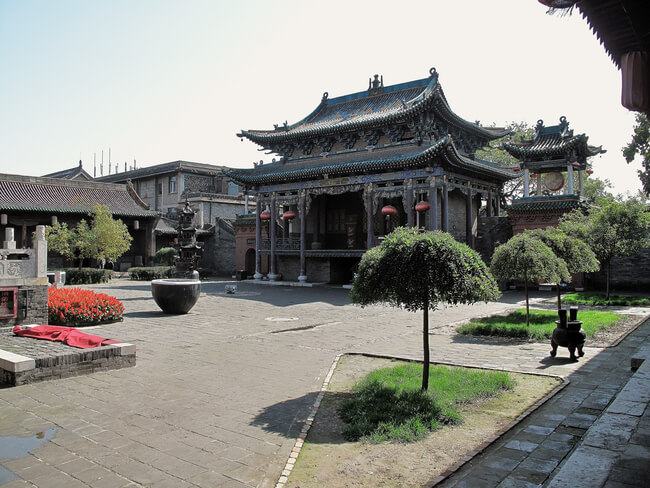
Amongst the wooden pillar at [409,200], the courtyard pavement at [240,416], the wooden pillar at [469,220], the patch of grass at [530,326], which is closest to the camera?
the courtyard pavement at [240,416]

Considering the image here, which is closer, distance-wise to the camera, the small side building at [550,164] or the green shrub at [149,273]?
the small side building at [550,164]

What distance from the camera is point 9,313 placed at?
33.3 feet

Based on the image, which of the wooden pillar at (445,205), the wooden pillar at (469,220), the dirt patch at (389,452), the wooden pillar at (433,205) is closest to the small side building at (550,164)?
the wooden pillar at (469,220)

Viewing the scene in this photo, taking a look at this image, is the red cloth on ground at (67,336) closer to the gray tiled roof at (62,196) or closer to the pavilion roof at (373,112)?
the pavilion roof at (373,112)

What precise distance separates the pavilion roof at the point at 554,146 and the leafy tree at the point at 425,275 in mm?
18556

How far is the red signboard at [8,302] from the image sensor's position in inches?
397

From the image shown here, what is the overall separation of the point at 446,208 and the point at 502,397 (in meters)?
16.8

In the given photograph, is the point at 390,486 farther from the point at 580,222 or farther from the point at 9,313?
the point at 580,222

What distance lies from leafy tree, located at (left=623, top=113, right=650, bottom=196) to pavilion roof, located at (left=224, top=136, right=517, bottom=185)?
6.01 m

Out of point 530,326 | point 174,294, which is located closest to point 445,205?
point 530,326

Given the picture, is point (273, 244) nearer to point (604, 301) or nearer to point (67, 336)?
point (604, 301)

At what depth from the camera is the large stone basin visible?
1395 centimetres

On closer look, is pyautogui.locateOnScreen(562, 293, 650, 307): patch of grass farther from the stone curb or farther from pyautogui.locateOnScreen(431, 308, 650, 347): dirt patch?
the stone curb

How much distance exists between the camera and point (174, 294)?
14.0m
